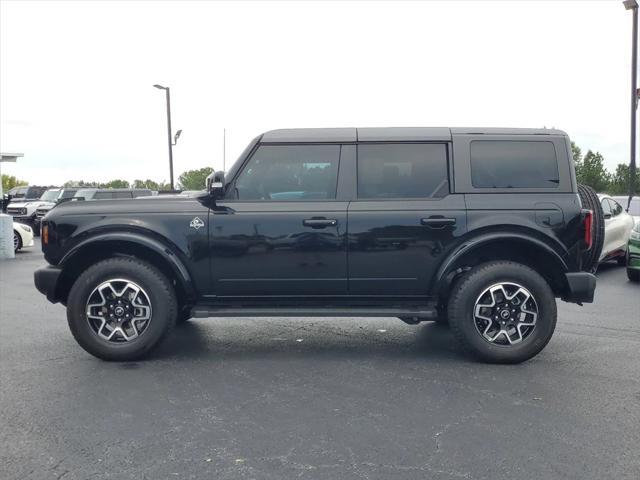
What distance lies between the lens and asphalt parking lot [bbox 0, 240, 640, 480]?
336 centimetres

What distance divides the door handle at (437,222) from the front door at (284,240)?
0.67 m

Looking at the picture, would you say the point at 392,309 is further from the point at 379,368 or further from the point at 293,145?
the point at 293,145

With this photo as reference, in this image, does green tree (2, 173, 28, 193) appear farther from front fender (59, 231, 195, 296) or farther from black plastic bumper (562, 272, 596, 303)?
black plastic bumper (562, 272, 596, 303)

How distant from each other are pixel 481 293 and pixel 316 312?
4.45 feet

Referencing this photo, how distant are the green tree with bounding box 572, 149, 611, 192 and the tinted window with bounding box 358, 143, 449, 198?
134ft

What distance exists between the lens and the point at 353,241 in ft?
17.3

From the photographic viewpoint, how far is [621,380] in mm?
4824

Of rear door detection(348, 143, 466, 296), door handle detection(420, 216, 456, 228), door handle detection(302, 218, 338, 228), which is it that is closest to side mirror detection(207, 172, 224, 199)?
door handle detection(302, 218, 338, 228)

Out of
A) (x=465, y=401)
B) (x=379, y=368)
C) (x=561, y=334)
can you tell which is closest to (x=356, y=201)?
(x=379, y=368)

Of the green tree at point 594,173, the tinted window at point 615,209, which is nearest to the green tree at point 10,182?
the green tree at point 594,173

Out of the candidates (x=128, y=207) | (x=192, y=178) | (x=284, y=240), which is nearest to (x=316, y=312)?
(x=284, y=240)

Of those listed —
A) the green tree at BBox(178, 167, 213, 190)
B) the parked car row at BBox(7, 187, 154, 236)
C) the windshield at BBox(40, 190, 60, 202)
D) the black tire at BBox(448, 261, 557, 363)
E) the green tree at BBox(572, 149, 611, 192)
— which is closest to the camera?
the black tire at BBox(448, 261, 557, 363)

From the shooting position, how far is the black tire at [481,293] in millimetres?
5230

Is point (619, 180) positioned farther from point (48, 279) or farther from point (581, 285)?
point (48, 279)
